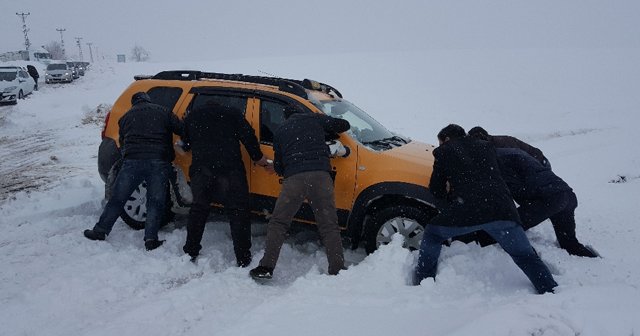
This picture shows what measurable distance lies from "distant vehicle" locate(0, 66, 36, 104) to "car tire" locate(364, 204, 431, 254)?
63.9ft

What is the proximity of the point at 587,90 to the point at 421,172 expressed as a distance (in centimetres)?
2516

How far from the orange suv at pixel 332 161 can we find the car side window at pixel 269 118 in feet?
0.04

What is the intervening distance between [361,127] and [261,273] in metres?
2.01

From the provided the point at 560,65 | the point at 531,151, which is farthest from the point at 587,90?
the point at 531,151

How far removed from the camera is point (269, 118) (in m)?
4.86

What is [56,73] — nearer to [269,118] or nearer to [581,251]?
[269,118]

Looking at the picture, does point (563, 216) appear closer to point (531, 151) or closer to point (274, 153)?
point (531, 151)

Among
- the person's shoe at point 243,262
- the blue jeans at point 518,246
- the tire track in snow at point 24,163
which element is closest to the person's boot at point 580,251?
the blue jeans at point 518,246

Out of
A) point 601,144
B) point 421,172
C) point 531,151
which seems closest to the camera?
point 421,172

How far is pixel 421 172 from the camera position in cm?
430

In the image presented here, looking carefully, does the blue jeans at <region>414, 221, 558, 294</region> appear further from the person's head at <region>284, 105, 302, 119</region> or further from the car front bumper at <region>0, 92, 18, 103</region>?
the car front bumper at <region>0, 92, 18, 103</region>

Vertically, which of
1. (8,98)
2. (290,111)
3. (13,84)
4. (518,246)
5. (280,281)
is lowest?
(280,281)

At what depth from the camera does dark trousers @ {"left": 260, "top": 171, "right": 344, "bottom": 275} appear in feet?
13.5

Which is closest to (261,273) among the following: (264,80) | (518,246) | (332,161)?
(332,161)
